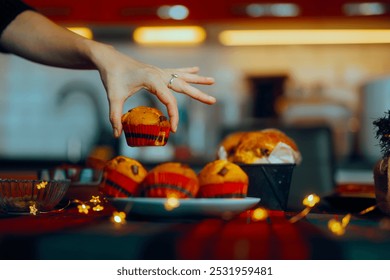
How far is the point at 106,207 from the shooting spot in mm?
880

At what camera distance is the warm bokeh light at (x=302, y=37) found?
10.3ft

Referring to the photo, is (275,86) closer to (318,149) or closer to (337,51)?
(337,51)

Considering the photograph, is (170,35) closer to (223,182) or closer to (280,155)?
(280,155)

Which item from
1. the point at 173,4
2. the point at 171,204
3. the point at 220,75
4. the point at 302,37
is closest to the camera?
the point at 171,204

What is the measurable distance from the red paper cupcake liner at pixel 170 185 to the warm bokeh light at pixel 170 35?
2457mm

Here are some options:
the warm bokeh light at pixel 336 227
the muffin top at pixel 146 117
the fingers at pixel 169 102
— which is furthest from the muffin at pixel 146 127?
the warm bokeh light at pixel 336 227

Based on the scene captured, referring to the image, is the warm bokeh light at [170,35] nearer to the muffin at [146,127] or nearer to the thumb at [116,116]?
the thumb at [116,116]

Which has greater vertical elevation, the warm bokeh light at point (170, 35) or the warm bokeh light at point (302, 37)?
the warm bokeh light at point (170, 35)

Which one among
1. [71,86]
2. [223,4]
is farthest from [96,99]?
[223,4]

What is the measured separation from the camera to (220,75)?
3.49 m

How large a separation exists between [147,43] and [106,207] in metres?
2.72

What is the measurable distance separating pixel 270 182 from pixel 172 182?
0.19m

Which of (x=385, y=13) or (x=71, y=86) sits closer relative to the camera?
(x=385, y=13)

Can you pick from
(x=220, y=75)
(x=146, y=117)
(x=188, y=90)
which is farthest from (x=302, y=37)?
(x=146, y=117)
